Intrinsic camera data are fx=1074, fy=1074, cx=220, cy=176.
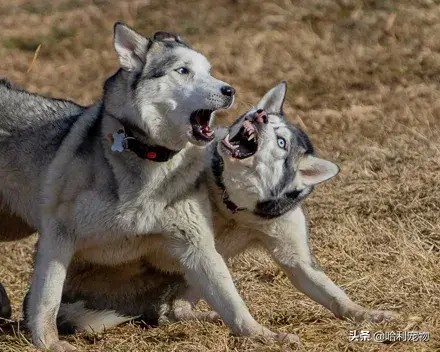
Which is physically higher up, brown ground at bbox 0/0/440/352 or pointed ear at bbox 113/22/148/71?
pointed ear at bbox 113/22/148/71

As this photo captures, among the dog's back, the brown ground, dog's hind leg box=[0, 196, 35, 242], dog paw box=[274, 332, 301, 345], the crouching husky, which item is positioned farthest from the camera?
dog's hind leg box=[0, 196, 35, 242]

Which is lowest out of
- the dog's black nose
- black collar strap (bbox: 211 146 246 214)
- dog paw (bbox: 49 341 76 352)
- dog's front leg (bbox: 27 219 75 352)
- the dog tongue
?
dog paw (bbox: 49 341 76 352)

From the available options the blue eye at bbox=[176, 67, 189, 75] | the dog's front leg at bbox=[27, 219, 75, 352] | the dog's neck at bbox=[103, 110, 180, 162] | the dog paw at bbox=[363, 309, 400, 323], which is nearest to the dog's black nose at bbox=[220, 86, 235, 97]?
the blue eye at bbox=[176, 67, 189, 75]

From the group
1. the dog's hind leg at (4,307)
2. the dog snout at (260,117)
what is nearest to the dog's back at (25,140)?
the dog's hind leg at (4,307)

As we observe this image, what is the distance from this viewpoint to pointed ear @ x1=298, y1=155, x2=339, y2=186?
22.8ft

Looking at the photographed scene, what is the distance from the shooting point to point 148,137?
6328mm

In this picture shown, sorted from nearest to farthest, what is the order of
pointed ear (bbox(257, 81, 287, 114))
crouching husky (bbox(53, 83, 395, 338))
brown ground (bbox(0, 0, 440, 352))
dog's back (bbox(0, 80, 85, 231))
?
crouching husky (bbox(53, 83, 395, 338))
brown ground (bbox(0, 0, 440, 352))
dog's back (bbox(0, 80, 85, 231))
pointed ear (bbox(257, 81, 287, 114))

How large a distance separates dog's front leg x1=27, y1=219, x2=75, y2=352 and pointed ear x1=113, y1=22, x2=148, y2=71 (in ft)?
3.46

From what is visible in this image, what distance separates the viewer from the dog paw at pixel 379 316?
254 inches

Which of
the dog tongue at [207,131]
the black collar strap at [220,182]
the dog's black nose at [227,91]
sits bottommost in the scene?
the black collar strap at [220,182]

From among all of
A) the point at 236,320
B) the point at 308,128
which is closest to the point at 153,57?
the point at 236,320

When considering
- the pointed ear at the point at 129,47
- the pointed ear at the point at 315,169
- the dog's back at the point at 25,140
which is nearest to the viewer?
the pointed ear at the point at 129,47

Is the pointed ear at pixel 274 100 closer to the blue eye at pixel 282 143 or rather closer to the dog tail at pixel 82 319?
the blue eye at pixel 282 143

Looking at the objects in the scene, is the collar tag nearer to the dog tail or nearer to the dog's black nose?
the dog's black nose
